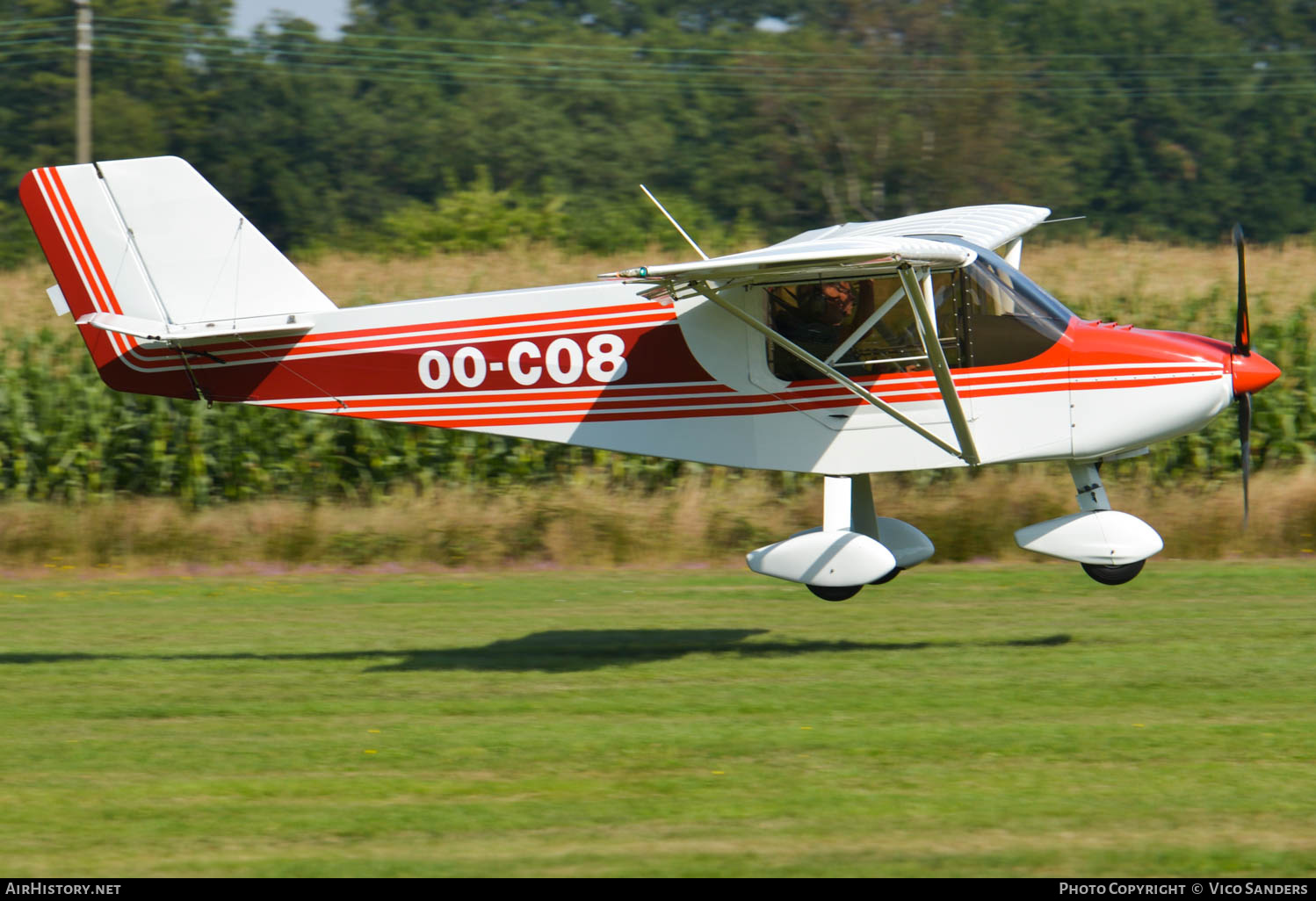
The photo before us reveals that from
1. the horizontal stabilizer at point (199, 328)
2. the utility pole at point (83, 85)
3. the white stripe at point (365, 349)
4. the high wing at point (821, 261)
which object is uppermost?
the utility pole at point (83, 85)

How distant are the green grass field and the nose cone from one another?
173 cm

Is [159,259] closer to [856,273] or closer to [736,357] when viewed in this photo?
[736,357]

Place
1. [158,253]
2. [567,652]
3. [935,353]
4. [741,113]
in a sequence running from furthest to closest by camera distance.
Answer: [741,113] < [567,652] < [158,253] < [935,353]

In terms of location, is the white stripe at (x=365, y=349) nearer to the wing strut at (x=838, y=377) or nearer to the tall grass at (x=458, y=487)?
the wing strut at (x=838, y=377)

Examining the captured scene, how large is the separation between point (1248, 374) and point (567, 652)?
15.8ft

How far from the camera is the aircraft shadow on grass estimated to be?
9609 mm

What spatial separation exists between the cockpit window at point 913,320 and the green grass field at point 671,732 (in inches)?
77.5

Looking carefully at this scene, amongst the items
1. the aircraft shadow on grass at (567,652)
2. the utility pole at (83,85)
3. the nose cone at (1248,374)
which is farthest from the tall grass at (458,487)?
the utility pole at (83,85)

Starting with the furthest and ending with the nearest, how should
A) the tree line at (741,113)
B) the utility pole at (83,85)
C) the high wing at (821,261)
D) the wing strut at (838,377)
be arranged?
the tree line at (741,113) → the utility pole at (83,85) → the wing strut at (838,377) → the high wing at (821,261)

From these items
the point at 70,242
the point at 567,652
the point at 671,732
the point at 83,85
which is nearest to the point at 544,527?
the point at 567,652

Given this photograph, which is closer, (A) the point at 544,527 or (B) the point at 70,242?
(B) the point at 70,242

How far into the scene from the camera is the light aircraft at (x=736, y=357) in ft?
28.5

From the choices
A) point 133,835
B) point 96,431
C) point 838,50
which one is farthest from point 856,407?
point 838,50

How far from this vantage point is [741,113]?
166ft
